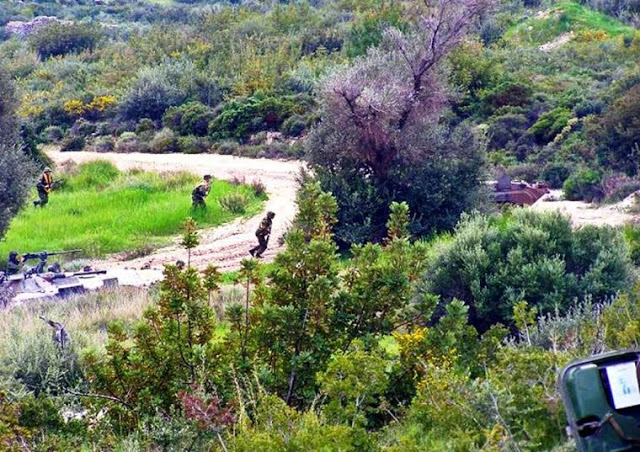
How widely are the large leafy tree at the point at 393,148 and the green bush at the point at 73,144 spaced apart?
15572 millimetres

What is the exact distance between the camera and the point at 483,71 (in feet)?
91.5

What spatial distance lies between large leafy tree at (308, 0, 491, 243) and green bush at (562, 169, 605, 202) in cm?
367

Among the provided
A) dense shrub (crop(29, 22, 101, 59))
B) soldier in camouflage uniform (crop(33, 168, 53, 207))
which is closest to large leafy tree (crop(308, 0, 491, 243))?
soldier in camouflage uniform (crop(33, 168, 53, 207))

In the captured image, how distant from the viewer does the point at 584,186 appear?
1869 cm

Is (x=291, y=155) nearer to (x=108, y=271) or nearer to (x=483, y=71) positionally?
(x=483, y=71)

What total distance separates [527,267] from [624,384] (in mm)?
5703

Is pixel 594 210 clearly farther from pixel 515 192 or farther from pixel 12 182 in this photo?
pixel 12 182

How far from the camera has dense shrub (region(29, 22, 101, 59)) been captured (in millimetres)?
46125

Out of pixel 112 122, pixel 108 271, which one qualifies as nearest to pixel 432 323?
pixel 108 271

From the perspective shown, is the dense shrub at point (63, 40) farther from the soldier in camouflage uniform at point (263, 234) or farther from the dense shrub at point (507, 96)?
the soldier in camouflage uniform at point (263, 234)

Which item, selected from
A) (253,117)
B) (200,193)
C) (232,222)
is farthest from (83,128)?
(232,222)

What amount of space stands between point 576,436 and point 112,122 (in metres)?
30.3

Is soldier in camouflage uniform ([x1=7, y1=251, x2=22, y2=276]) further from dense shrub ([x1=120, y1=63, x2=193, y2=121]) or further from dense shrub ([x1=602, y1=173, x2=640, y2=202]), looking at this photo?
dense shrub ([x1=120, y1=63, x2=193, y2=121])

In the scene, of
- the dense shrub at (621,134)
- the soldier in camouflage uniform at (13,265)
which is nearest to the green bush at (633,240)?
the dense shrub at (621,134)
